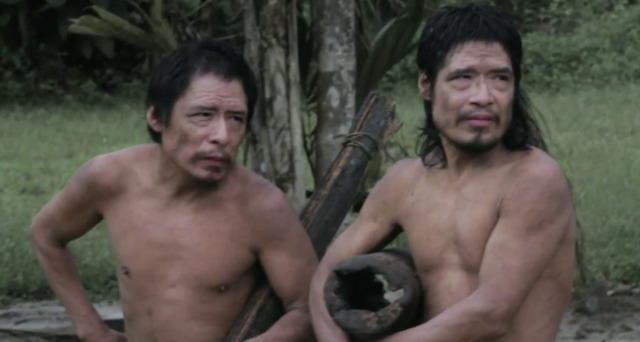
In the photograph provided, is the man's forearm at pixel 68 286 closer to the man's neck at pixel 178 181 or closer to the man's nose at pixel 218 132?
the man's neck at pixel 178 181

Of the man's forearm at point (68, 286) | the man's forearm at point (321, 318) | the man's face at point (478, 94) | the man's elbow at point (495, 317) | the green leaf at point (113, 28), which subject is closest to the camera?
the man's elbow at point (495, 317)

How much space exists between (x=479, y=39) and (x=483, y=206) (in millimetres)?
412

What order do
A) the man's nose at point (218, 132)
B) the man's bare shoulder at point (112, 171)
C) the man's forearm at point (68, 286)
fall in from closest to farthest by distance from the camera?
the man's nose at point (218, 132), the man's bare shoulder at point (112, 171), the man's forearm at point (68, 286)

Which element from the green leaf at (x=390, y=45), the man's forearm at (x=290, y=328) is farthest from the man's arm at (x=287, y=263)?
the green leaf at (x=390, y=45)

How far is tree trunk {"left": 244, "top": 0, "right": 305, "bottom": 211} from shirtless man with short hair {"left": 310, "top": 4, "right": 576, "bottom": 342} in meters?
2.76

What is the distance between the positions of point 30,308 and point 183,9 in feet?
5.42

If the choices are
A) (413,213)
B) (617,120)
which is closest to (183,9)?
(413,213)

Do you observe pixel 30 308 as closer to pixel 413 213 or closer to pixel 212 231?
pixel 212 231

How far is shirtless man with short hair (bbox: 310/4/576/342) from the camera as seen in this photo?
3469 millimetres

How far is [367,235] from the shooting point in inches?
150

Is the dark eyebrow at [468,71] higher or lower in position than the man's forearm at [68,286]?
higher

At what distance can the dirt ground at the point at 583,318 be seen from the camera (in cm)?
581

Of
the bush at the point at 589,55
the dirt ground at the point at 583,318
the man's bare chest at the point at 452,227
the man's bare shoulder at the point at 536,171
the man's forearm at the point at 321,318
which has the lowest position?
the bush at the point at 589,55

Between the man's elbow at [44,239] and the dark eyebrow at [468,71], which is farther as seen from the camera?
the man's elbow at [44,239]
